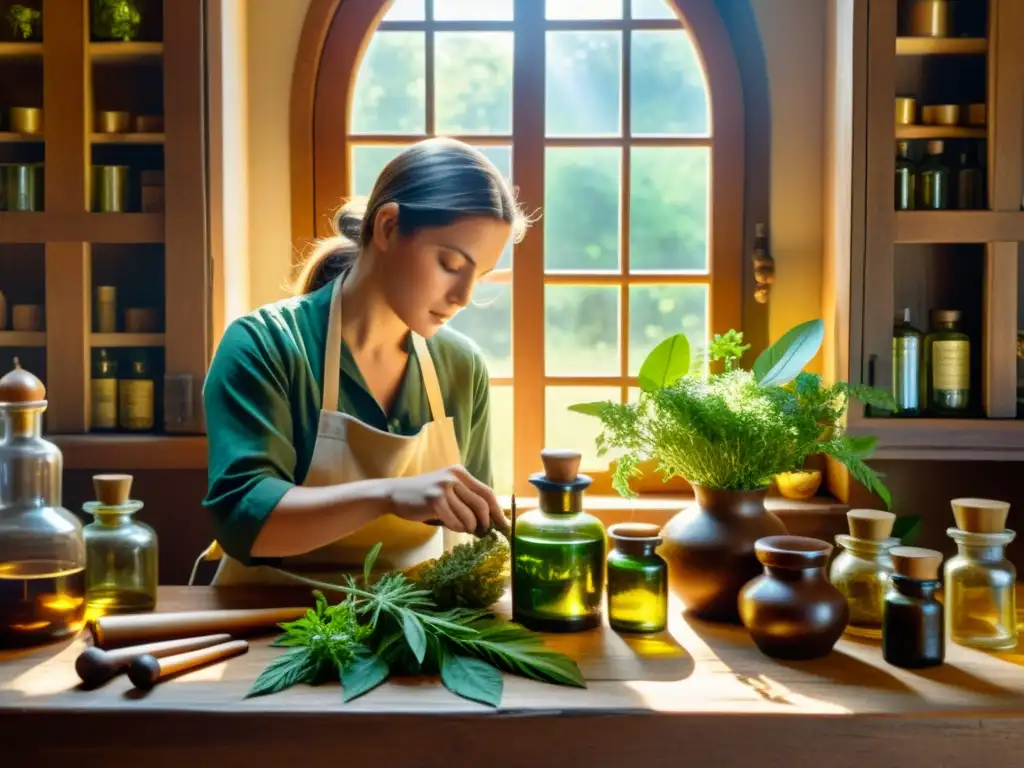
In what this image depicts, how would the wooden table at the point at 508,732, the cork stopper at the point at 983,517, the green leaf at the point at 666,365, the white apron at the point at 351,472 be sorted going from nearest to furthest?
the wooden table at the point at 508,732, the cork stopper at the point at 983,517, the green leaf at the point at 666,365, the white apron at the point at 351,472

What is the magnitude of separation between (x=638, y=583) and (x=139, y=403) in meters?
1.43

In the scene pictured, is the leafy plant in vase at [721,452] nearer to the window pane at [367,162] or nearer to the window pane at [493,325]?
the window pane at [493,325]

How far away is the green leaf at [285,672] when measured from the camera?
119 cm

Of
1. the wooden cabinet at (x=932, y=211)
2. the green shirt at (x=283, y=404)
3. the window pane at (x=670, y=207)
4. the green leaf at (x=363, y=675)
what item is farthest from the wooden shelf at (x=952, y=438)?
the green leaf at (x=363, y=675)

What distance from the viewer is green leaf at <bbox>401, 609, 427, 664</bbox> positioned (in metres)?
1.22

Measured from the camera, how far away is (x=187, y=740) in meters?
1.14

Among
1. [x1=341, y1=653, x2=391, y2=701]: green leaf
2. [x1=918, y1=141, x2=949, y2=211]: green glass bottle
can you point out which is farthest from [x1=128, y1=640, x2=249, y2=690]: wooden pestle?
[x1=918, y1=141, x2=949, y2=211]: green glass bottle

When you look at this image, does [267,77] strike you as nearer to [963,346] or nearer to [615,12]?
[615,12]

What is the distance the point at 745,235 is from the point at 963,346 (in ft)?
2.04

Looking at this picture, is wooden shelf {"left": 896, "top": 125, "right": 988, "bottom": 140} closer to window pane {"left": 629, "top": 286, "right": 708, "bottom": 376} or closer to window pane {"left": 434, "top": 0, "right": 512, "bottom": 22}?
window pane {"left": 629, "top": 286, "right": 708, "bottom": 376}

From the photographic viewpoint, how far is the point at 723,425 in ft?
4.77

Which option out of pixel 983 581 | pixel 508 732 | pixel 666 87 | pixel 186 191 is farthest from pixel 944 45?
pixel 508 732

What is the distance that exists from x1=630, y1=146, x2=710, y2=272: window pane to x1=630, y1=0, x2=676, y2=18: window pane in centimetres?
35

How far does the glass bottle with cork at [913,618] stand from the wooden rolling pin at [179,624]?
831 millimetres
